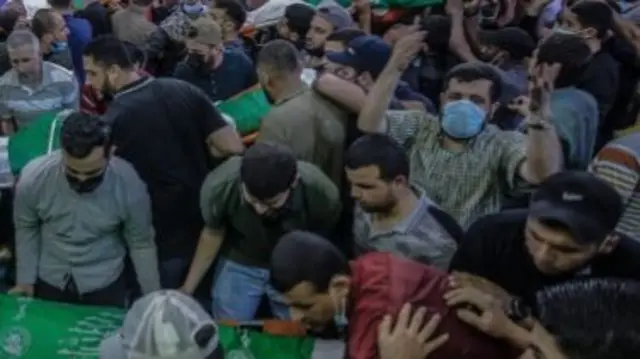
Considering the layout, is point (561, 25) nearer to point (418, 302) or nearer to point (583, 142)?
point (583, 142)

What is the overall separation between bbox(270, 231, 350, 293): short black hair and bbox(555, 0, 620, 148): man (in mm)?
2095

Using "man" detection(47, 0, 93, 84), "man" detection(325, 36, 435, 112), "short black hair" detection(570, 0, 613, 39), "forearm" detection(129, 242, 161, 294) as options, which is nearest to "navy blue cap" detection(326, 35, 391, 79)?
"man" detection(325, 36, 435, 112)

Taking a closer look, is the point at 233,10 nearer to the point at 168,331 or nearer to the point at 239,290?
the point at 239,290

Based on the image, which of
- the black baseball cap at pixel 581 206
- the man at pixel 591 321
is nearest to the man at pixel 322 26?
the black baseball cap at pixel 581 206

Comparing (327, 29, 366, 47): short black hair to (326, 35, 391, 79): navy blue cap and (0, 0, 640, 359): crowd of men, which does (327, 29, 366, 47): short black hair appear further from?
(326, 35, 391, 79): navy blue cap

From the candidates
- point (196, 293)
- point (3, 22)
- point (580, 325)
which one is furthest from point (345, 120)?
point (3, 22)

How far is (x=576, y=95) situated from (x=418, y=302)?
6.51ft

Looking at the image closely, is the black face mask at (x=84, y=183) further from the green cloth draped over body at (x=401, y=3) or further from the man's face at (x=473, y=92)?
the green cloth draped over body at (x=401, y=3)

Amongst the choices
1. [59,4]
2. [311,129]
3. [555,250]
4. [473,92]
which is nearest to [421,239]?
[555,250]

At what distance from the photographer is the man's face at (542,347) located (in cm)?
196

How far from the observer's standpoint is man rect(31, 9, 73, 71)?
22.0 feet

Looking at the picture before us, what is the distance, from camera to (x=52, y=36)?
6766 mm

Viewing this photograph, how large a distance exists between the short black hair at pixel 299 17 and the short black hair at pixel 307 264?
3389mm

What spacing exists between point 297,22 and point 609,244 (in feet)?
12.4
